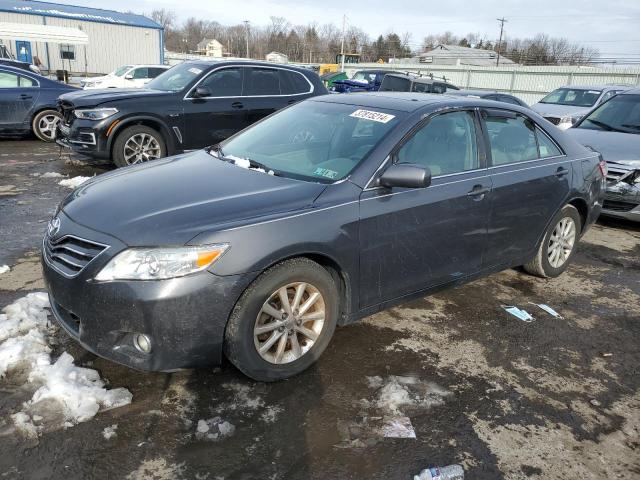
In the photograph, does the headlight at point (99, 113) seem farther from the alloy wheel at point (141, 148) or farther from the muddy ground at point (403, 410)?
the muddy ground at point (403, 410)

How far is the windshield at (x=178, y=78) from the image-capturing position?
327 inches

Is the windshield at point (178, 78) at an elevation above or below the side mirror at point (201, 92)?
above

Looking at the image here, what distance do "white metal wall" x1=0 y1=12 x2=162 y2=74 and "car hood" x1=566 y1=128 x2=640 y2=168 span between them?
38755mm

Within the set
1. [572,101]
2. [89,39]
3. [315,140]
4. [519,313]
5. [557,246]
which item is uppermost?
[89,39]

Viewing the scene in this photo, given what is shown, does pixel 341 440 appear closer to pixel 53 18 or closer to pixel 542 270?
pixel 542 270

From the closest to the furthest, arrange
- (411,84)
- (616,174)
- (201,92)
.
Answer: (616,174)
(201,92)
(411,84)

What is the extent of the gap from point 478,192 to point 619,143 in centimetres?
437

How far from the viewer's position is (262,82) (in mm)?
8836

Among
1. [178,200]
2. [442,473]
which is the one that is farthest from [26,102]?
[442,473]

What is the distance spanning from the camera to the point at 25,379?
296 cm

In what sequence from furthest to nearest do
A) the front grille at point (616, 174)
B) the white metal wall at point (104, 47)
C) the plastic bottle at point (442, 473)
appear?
the white metal wall at point (104, 47)
the front grille at point (616, 174)
the plastic bottle at point (442, 473)

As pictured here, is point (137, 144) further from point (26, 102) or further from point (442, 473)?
point (442, 473)

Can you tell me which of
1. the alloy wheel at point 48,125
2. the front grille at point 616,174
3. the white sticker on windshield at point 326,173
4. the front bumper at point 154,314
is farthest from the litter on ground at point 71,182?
the front grille at point 616,174

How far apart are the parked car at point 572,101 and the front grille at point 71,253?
523 inches
